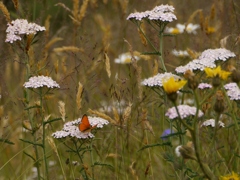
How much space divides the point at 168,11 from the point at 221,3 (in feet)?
3.90

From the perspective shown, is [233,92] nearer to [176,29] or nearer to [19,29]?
[19,29]

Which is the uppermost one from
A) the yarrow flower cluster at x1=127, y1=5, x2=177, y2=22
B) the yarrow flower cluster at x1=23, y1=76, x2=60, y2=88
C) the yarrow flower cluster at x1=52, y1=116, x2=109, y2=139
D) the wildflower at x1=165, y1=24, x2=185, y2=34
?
the wildflower at x1=165, y1=24, x2=185, y2=34

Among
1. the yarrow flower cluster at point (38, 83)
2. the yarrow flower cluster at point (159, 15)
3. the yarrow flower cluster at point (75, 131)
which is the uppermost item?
the yarrow flower cluster at point (159, 15)

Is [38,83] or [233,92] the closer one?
[233,92]

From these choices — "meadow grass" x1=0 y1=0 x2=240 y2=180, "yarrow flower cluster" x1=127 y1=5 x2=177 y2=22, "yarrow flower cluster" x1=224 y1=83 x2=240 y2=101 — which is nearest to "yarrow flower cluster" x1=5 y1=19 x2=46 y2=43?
"meadow grass" x1=0 y1=0 x2=240 y2=180

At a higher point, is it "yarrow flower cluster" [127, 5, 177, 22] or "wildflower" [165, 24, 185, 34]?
"wildflower" [165, 24, 185, 34]

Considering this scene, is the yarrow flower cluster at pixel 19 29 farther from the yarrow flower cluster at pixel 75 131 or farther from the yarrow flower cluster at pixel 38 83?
the yarrow flower cluster at pixel 75 131

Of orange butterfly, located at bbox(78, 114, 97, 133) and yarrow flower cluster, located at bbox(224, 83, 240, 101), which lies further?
orange butterfly, located at bbox(78, 114, 97, 133)

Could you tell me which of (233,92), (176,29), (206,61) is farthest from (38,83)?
(176,29)

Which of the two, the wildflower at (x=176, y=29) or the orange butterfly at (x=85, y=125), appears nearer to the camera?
the orange butterfly at (x=85, y=125)

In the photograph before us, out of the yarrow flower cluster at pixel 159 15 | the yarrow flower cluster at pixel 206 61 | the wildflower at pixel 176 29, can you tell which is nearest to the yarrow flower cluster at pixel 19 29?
the yarrow flower cluster at pixel 159 15

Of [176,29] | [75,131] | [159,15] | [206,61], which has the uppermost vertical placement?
[176,29]

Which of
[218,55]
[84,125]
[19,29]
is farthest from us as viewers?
[19,29]

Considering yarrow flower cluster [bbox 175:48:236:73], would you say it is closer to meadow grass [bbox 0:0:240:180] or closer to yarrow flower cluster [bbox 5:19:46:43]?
meadow grass [bbox 0:0:240:180]
